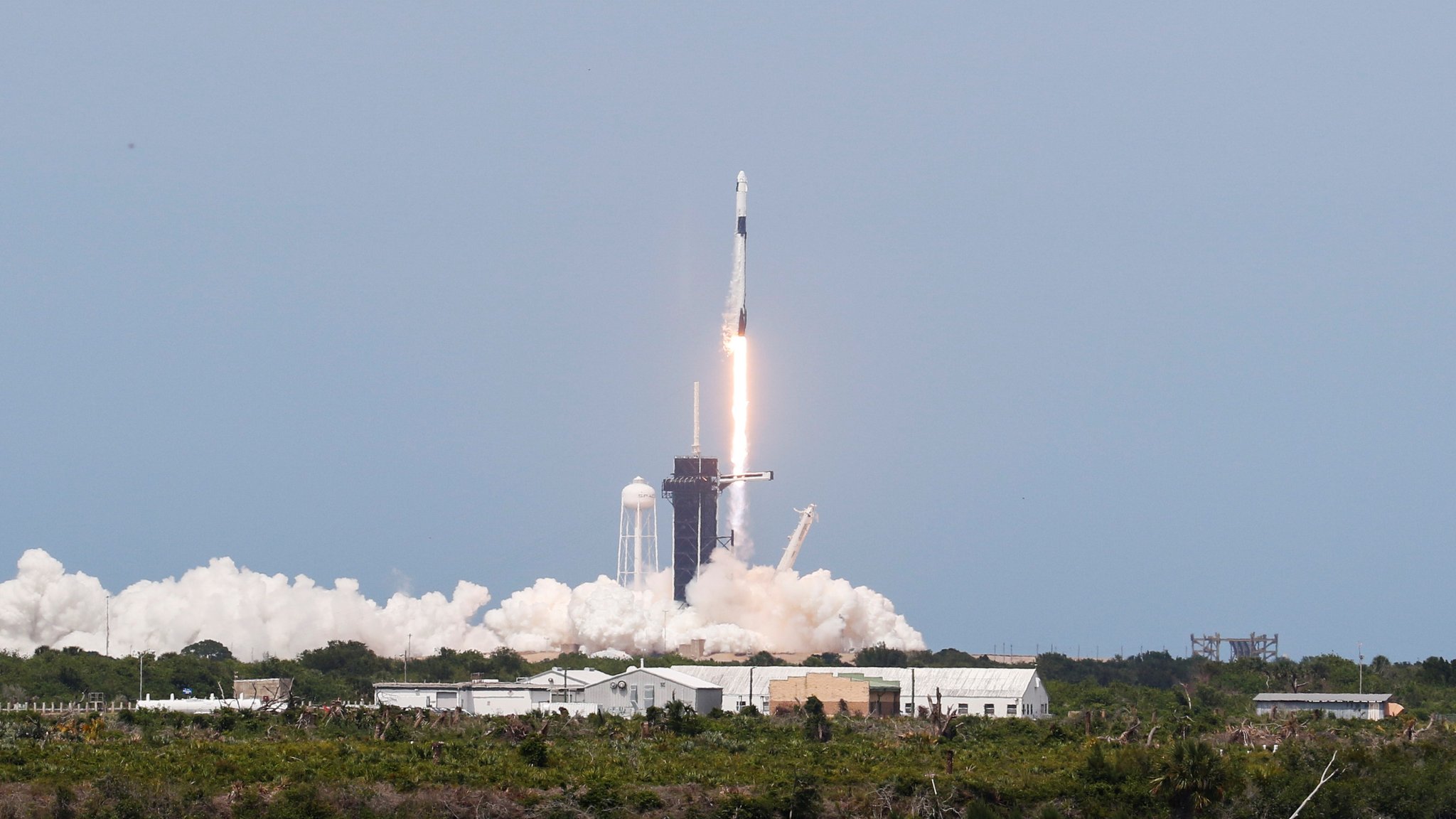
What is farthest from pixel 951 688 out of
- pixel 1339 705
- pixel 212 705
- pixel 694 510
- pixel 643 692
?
pixel 694 510

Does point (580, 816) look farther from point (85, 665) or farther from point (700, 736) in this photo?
point (85, 665)

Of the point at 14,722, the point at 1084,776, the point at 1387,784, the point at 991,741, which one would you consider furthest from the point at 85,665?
the point at 1387,784

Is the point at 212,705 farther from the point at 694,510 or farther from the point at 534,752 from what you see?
the point at 694,510

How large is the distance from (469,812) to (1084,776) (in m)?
20.6

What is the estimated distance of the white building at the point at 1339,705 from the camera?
95625mm

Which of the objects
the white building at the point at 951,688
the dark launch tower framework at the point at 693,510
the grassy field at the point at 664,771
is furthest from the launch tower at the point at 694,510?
the grassy field at the point at 664,771

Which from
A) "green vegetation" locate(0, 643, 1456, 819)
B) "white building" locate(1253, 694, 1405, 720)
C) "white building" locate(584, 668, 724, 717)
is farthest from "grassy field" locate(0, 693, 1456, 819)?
"white building" locate(1253, 694, 1405, 720)

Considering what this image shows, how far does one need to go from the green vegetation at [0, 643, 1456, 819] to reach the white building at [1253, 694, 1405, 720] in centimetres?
408

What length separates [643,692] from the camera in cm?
9250

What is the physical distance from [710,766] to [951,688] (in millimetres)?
29844

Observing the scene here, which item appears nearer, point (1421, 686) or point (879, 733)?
point (879, 733)

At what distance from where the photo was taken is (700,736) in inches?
3029

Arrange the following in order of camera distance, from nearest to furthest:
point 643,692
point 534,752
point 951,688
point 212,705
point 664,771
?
point 664,771 < point 534,752 < point 212,705 < point 643,692 < point 951,688

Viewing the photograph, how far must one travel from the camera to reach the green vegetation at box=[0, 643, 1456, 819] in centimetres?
6141
